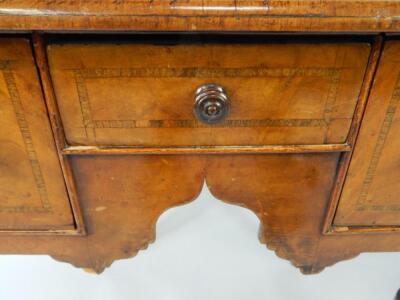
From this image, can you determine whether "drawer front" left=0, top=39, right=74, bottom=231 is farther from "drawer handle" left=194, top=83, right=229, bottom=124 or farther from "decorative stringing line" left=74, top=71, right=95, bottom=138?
"drawer handle" left=194, top=83, right=229, bottom=124

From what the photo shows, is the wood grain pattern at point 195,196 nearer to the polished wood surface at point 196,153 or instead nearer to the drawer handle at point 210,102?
the polished wood surface at point 196,153

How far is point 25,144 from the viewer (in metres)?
0.62

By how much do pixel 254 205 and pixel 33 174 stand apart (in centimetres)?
36

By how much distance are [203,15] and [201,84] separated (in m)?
0.11

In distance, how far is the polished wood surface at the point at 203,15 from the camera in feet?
1.57

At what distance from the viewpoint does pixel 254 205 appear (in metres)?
0.71

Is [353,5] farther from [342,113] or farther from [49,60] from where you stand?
[49,60]

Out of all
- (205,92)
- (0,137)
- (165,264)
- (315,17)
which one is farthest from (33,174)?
(165,264)

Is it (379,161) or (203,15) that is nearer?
(203,15)

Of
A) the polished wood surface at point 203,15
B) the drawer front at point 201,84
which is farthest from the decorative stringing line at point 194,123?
the polished wood surface at point 203,15

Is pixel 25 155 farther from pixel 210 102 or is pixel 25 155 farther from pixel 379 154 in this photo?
pixel 379 154

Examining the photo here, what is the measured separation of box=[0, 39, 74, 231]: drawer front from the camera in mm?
548

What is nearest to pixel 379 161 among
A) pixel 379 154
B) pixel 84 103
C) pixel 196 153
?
pixel 379 154

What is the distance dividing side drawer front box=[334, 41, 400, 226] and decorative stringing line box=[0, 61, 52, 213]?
1.58ft
